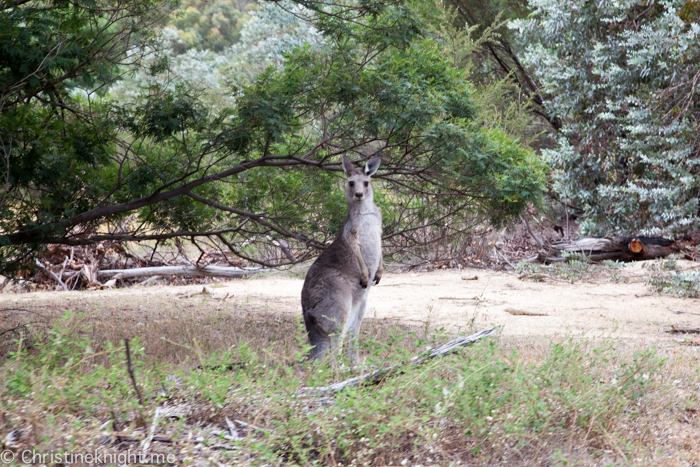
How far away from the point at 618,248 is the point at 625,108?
3746 mm

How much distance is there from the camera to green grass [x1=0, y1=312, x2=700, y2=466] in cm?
299

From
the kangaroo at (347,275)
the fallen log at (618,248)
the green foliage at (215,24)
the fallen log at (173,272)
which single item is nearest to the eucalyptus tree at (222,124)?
the kangaroo at (347,275)

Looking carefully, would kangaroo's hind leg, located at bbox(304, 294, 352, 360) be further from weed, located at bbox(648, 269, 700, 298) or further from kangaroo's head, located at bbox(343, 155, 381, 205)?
weed, located at bbox(648, 269, 700, 298)

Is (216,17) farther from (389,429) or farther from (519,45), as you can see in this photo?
(389,429)

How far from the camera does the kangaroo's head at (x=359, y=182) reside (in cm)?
573

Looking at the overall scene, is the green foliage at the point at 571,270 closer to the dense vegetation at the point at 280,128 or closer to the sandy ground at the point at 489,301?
the sandy ground at the point at 489,301

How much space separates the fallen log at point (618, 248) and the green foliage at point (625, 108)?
1134mm

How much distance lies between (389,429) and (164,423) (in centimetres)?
120

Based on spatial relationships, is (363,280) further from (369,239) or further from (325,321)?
(325,321)

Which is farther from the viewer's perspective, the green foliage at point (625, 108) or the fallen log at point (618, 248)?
the fallen log at point (618, 248)

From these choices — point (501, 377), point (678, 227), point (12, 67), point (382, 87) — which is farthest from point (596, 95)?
point (12, 67)

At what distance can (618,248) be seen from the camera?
12859 millimetres

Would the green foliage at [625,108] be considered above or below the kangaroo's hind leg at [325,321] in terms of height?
above

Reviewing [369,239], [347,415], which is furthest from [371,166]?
[347,415]
